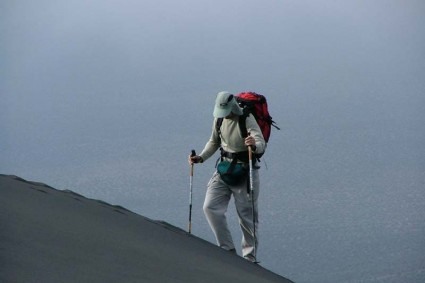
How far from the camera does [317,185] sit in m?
32.2

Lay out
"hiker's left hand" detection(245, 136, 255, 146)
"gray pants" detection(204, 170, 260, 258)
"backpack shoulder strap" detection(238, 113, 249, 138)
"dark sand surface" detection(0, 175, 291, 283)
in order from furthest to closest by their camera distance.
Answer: "gray pants" detection(204, 170, 260, 258)
"backpack shoulder strap" detection(238, 113, 249, 138)
"hiker's left hand" detection(245, 136, 255, 146)
"dark sand surface" detection(0, 175, 291, 283)

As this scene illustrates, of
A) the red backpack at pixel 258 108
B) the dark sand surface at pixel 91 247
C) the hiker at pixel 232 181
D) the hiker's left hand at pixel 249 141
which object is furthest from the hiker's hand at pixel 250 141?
the dark sand surface at pixel 91 247

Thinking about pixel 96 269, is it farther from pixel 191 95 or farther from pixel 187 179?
pixel 191 95

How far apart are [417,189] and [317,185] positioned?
2952 millimetres

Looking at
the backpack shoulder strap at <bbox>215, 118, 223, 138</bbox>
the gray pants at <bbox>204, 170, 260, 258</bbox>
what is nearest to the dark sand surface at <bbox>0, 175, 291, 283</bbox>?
the gray pants at <bbox>204, 170, 260, 258</bbox>

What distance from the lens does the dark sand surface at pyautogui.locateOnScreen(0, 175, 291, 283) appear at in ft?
22.7

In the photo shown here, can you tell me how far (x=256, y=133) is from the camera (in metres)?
10.3

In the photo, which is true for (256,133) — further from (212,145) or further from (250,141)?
(212,145)

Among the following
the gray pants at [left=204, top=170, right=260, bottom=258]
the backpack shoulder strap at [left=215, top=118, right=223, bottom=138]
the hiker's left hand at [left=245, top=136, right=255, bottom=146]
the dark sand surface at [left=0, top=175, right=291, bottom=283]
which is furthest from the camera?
the gray pants at [left=204, top=170, right=260, bottom=258]

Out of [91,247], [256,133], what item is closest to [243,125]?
[256,133]

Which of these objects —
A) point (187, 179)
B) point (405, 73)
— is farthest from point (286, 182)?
point (405, 73)

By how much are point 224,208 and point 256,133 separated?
909 millimetres

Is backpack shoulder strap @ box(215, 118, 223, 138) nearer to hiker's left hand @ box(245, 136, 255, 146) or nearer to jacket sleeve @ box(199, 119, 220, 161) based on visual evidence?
jacket sleeve @ box(199, 119, 220, 161)

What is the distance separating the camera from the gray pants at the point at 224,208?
10.6 metres
